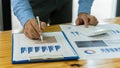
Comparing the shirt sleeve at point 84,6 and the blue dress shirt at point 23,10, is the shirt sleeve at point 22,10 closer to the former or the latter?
the blue dress shirt at point 23,10

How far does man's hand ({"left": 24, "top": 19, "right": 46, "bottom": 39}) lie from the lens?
37.9 inches

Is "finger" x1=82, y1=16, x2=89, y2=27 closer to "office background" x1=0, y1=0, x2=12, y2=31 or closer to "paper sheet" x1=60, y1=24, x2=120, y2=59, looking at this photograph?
"paper sheet" x1=60, y1=24, x2=120, y2=59

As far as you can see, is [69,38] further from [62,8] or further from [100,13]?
[100,13]

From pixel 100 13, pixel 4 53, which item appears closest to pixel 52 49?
pixel 4 53

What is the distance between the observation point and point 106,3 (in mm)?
2945

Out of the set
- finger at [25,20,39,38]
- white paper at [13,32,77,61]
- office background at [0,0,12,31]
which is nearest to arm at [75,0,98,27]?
white paper at [13,32,77,61]

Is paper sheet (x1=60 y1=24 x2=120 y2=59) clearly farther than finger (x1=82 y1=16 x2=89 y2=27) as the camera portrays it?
No

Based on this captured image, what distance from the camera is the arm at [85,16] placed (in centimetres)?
122

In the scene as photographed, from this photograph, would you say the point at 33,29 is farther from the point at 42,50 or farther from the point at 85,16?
the point at 85,16

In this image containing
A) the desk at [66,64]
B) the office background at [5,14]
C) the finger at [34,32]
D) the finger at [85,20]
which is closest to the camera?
the desk at [66,64]

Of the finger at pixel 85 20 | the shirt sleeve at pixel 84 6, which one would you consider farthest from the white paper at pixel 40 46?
the shirt sleeve at pixel 84 6

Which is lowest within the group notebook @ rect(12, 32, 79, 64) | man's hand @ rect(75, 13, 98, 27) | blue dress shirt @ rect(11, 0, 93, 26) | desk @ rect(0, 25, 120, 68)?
desk @ rect(0, 25, 120, 68)

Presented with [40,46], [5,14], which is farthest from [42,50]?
[5,14]

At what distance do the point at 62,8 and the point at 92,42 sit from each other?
24.1 inches
